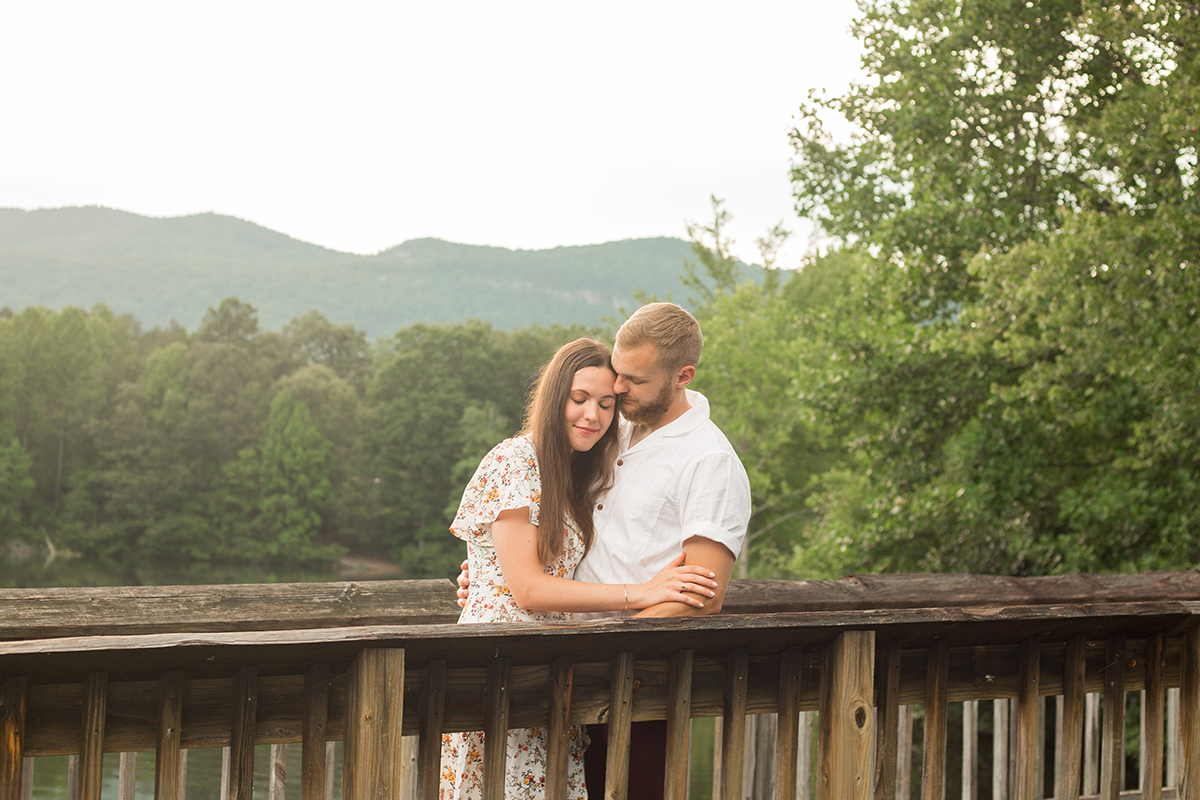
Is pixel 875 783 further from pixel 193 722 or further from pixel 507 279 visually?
pixel 507 279

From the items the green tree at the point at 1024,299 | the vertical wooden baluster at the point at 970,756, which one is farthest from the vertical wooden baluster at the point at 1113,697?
the green tree at the point at 1024,299

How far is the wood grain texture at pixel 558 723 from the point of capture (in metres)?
2.00

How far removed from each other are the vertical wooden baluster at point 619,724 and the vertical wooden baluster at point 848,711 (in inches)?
18.8

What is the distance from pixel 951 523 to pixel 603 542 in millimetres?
8999

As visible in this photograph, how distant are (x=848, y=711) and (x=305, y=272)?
17342 cm

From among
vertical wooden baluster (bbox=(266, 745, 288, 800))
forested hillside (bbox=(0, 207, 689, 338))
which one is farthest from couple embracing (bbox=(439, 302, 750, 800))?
forested hillside (bbox=(0, 207, 689, 338))

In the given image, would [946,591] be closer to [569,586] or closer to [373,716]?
[569,586]

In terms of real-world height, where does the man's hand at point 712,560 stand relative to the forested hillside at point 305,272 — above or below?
below

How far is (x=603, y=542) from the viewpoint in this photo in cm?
257

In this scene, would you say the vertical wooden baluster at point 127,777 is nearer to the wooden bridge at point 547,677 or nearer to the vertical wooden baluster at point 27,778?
the wooden bridge at point 547,677

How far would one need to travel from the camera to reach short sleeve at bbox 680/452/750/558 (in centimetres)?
239

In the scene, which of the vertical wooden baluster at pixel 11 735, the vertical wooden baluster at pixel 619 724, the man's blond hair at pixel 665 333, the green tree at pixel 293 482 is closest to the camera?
the vertical wooden baluster at pixel 11 735

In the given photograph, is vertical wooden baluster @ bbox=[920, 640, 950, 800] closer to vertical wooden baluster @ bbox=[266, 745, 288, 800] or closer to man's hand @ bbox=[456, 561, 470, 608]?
man's hand @ bbox=[456, 561, 470, 608]

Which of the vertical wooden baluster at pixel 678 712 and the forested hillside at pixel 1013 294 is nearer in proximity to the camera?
the vertical wooden baluster at pixel 678 712
